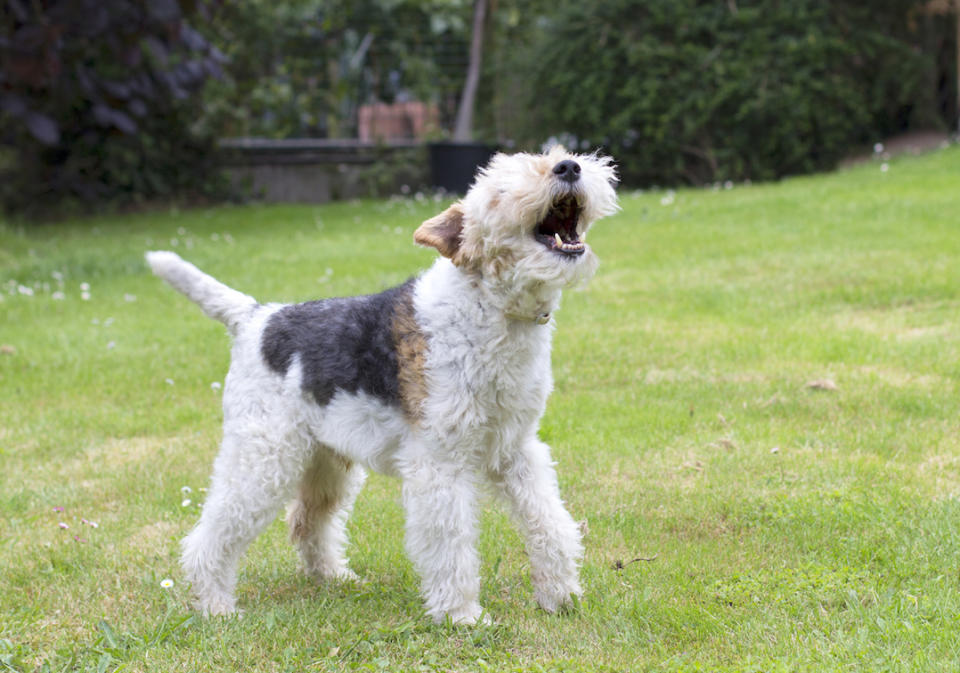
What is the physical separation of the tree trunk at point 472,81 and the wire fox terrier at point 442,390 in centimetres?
1251

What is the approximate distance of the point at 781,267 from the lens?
8.45m

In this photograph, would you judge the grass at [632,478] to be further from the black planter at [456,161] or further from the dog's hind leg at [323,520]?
the black planter at [456,161]

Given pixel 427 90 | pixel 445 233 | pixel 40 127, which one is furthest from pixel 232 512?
pixel 427 90

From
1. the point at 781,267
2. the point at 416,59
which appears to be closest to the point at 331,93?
the point at 416,59

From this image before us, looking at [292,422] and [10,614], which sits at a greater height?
[292,422]

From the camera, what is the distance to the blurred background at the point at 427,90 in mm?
12359

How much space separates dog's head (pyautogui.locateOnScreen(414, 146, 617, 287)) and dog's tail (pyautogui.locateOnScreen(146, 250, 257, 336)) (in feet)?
2.72

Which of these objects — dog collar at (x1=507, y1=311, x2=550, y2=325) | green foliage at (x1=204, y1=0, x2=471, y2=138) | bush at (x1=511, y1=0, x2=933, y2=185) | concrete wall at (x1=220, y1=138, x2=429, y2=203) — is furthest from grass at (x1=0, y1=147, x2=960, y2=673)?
green foliage at (x1=204, y1=0, x2=471, y2=138)

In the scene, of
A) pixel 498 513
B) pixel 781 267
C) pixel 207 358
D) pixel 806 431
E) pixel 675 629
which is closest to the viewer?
pixel 675 629

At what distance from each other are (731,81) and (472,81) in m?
4.15

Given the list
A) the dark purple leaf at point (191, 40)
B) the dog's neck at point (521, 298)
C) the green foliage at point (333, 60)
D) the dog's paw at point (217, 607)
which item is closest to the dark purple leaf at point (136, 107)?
the dark purple leaf at point (191, 40)

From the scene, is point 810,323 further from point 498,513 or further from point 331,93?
point 331,93

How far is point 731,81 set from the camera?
13453mm

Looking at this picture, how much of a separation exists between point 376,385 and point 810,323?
424 centimetres
